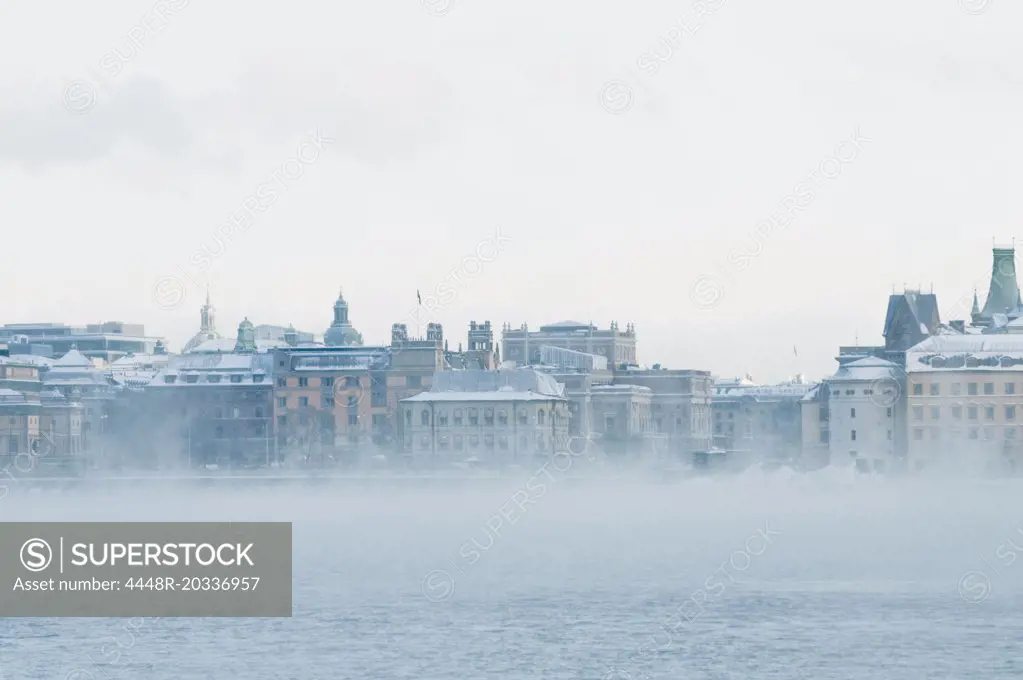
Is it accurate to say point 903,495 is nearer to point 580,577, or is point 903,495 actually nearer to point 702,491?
point 702,491

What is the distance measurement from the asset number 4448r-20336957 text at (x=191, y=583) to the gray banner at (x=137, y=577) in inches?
1.4

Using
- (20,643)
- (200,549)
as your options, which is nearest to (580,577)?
(200,549)

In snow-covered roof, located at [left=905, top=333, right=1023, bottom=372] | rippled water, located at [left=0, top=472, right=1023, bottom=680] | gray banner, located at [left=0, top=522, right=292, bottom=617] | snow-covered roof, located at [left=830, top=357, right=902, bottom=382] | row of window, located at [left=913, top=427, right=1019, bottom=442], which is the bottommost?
rippled water, located at [left=0, top=472, right=1023, bottom=680]

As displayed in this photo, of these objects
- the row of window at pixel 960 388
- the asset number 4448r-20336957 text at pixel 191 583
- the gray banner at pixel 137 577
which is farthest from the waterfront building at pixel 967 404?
the asset number 4448r-20336957 text at pixel 191 583

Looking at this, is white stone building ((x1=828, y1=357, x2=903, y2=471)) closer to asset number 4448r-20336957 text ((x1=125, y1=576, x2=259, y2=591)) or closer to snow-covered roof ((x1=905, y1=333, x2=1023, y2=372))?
snow-covered roof ((x1=905, y1=333, x2=1023, y2=372))

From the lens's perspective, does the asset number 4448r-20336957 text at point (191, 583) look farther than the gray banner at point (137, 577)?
Yes

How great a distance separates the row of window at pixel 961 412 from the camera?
190250 millimetres

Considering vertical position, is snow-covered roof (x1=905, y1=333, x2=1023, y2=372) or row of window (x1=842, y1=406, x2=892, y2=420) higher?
snow-covered roof (x1=905, y1=333, x2=1023, y2=372)

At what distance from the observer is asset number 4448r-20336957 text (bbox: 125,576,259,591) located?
3282 inches

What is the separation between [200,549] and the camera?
83.4 metres

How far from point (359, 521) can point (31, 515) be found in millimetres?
19657

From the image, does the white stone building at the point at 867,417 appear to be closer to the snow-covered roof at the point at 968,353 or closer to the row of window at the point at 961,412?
the snow-covered roof at the point at 968,353

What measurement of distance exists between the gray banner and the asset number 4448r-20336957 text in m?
0.04

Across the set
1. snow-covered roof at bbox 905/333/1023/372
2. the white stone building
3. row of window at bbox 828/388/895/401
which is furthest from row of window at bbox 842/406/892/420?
snow-covered roof at bbox 905/333/1023/372
